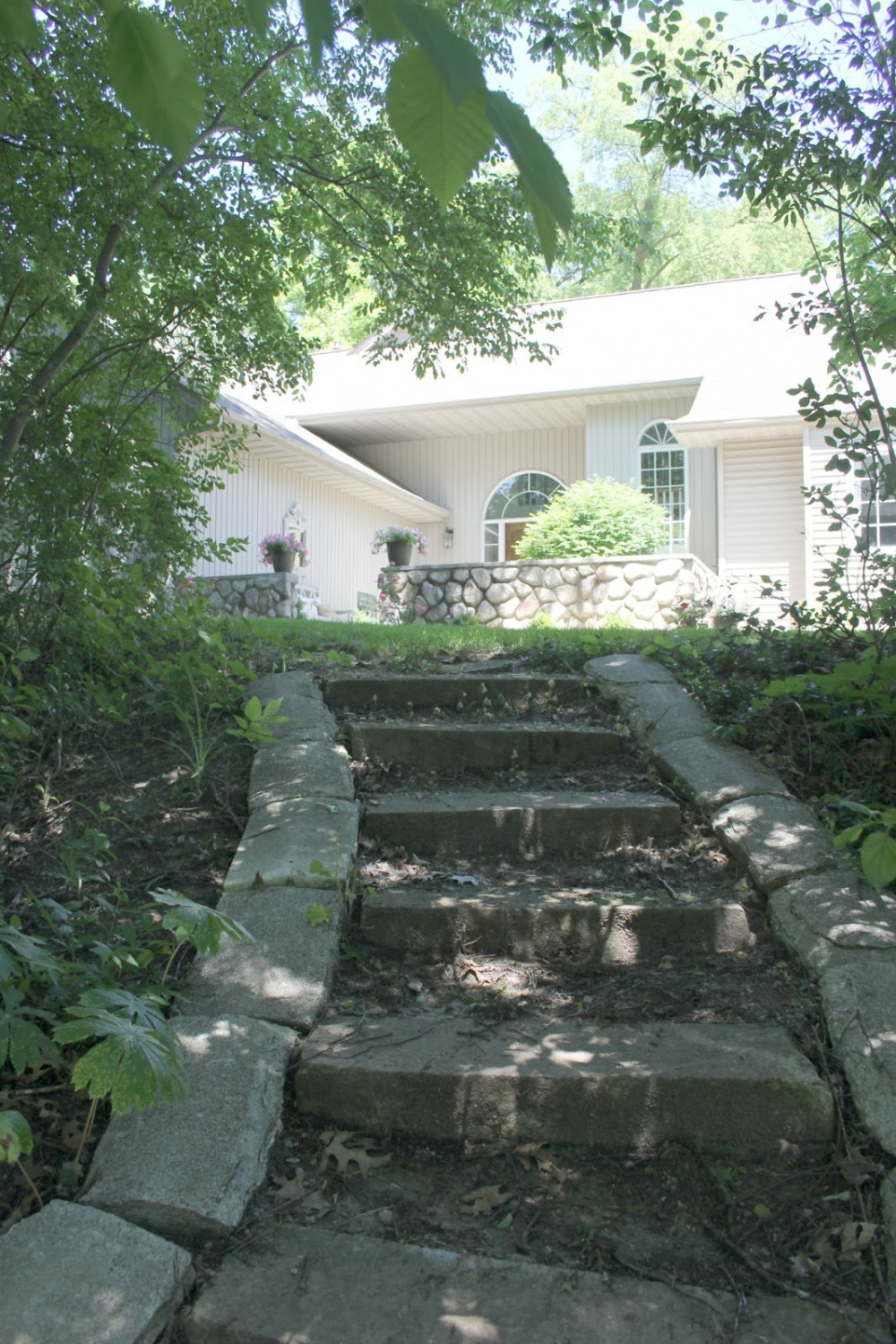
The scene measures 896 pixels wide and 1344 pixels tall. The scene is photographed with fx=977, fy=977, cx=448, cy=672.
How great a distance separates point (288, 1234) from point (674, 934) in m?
1.36

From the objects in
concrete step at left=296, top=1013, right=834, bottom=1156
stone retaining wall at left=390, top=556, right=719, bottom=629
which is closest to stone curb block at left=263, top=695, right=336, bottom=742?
concrete step at left=296, top=1013, right=834, bottom=1156

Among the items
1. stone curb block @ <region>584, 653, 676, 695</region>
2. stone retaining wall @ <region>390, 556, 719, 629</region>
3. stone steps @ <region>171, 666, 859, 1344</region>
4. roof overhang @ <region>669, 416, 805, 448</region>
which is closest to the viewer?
stone steps @ <region>171, 666, 859, 1344</region>

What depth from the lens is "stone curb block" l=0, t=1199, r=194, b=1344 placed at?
4.83ft

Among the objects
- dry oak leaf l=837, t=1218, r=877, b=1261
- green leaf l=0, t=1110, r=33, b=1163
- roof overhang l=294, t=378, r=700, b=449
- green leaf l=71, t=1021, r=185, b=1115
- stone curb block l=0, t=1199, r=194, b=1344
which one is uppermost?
roof overhang l=294, t=378, r=700, b=449

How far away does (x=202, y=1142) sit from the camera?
188 cm

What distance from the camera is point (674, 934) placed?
272 cm

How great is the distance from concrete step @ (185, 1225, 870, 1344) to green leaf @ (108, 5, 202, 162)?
167cm

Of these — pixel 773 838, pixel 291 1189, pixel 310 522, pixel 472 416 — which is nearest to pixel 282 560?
pixel 310 522

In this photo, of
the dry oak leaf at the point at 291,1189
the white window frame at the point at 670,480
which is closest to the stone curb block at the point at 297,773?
the dry oak leaf at the point at 291,1189

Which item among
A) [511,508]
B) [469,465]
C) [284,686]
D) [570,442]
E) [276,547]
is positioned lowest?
[284,686]

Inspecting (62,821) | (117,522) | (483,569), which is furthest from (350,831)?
(483,569)

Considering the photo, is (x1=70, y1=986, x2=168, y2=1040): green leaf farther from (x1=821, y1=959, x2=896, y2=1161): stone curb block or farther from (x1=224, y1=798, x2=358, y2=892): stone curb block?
(x1=821, y1=959, x2=896, y2=1161): stone curb block

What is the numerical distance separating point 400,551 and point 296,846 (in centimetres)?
1128

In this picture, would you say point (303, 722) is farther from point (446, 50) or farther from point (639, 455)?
point (639, 455)
